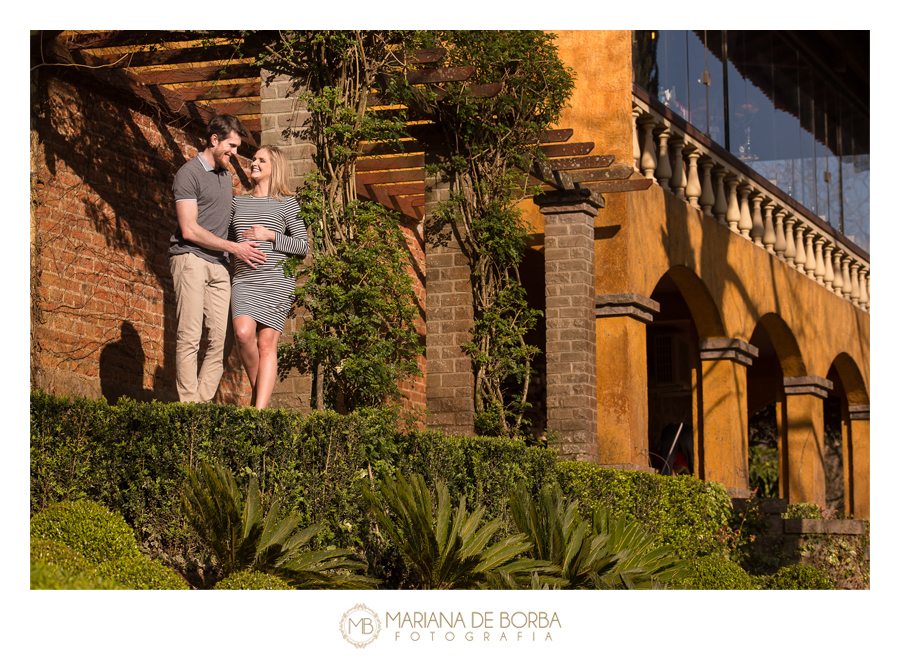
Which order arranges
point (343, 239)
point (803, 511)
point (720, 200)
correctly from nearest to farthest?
point (343, 239), point (720, 200), point (803, 511)

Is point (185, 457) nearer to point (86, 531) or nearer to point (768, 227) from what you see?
point (86, 531)

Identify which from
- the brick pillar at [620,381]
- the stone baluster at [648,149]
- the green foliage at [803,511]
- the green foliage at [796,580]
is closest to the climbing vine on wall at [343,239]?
the brick pillar at [620,381]

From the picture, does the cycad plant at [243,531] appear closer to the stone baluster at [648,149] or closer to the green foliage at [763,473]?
the stone baluster at [648,149]

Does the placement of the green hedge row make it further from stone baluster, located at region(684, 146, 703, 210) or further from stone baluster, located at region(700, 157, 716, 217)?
stone baluster, located at region(700, 157, 716, 217)

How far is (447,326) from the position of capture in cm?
1004

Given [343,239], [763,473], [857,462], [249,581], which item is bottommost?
[763,473]

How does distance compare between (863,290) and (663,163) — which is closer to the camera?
(663,163)

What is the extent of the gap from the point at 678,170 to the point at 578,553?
673cm

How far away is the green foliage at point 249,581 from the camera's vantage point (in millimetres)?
5332

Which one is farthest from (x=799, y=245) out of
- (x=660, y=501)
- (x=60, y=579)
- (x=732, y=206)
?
(x=60, y=579)

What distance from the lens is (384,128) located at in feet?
25.8

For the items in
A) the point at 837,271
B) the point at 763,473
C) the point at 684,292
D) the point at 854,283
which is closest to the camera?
the point at 684,292

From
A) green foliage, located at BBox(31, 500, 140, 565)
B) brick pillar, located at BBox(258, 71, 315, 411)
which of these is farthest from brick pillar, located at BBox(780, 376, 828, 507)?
green foliage, located at BBox(31, 500, 140, 565)

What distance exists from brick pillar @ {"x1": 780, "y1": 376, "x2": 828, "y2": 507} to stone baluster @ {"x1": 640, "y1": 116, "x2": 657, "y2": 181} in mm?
5612
